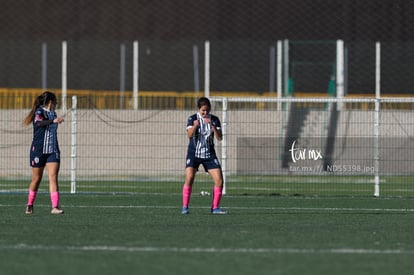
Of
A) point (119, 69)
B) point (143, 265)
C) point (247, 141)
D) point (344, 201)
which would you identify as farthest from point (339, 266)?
point (119, 69)

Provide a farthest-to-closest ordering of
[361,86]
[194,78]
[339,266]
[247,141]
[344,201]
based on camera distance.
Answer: [194,78] → [361,86] → [247,141] → [344,201] → [339,266]

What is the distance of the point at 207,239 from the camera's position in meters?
13.5

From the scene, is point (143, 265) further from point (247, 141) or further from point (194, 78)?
point (194, 78)

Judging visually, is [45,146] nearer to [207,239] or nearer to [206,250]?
[207,239]

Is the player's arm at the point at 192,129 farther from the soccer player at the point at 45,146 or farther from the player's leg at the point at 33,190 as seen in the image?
the player's leg at the point at 33,190

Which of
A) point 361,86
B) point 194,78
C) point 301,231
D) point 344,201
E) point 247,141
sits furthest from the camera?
point 194,78

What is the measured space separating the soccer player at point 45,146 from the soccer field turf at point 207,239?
0.35 m

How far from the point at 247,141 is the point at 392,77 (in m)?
9.99

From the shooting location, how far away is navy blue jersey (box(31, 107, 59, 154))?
17.7m

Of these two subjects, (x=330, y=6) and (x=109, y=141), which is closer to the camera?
(x=109, y=141)

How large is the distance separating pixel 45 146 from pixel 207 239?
5.06 meters

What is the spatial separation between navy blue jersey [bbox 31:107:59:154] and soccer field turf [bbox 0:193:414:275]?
102cm

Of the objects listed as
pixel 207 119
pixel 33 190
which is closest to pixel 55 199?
pixel 33 190

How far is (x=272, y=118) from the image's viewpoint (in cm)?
2912
